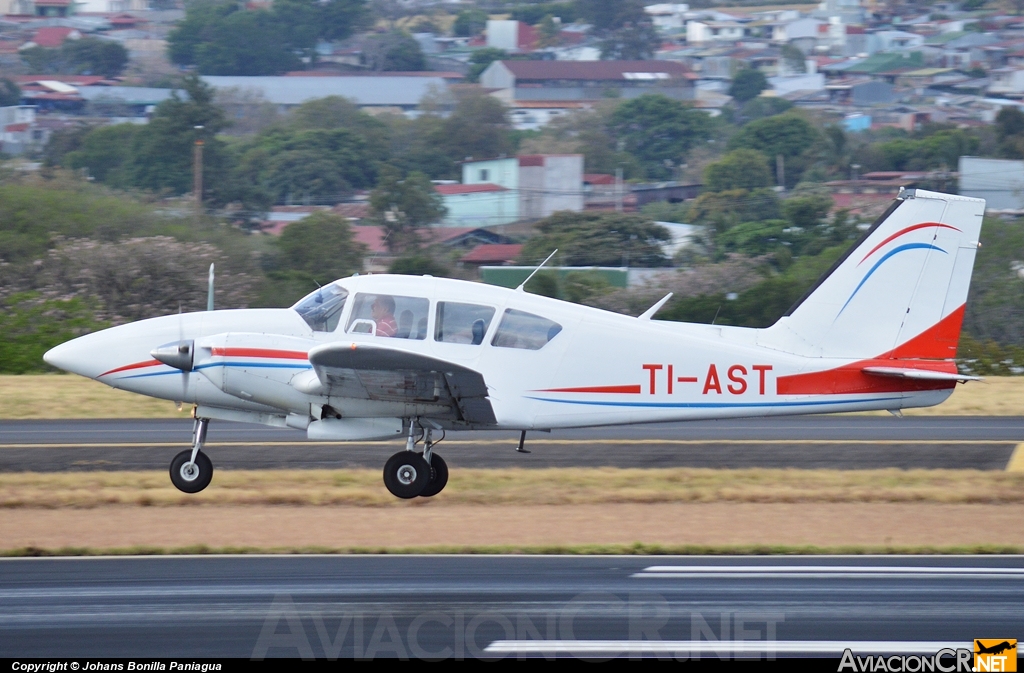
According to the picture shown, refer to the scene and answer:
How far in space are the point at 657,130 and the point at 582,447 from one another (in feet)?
244

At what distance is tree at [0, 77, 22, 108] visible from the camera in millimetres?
108250

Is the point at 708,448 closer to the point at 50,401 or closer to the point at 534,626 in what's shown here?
the point at 534,626

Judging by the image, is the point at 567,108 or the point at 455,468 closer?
the point at 455,468

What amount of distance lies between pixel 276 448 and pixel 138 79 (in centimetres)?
11904

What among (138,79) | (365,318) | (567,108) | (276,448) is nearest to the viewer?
(365,318)

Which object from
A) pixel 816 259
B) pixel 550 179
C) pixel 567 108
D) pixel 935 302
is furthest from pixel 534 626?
pixel 567 108

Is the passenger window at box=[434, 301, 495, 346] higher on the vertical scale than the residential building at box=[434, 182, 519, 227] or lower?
higher

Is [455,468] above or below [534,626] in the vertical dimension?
below

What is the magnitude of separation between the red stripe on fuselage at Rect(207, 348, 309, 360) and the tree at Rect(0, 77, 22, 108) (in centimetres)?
10759

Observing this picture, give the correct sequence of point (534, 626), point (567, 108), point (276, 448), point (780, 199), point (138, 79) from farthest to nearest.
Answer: point (138, 79) → point (567, 108) → point (780, 199) → point (276, 448) → point (534, 626)

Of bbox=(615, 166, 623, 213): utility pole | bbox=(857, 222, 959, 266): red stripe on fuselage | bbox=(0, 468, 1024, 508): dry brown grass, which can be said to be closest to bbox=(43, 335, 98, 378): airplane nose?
bbox=(0, 468, 1024, 508): dry brown grass

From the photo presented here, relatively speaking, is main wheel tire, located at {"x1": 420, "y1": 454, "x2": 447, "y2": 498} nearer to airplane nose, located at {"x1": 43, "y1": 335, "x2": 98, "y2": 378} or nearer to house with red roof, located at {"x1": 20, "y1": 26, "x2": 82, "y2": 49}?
airplane nose, located at {"x1": 43, "y1": 335, "x2": 98, "y2": 378}

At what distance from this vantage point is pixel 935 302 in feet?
40.7

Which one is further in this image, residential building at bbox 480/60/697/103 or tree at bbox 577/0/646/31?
tree at bbox 577/0/646/31
